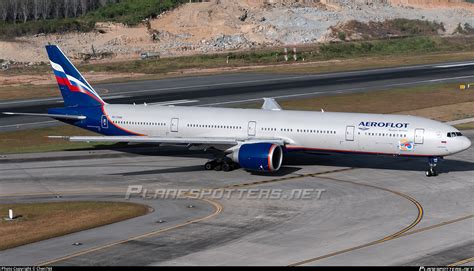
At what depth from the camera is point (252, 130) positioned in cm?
5766

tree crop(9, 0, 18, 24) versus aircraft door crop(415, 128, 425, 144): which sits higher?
tree crop(9, 0, 18, 24)

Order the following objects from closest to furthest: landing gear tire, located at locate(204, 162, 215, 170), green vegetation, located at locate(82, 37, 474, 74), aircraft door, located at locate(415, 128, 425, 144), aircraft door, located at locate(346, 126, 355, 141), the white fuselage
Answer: aircraft door, located at locate(415, 128, 425, 144)
the white fuselage
aircraft door, located at locate(346, 126, 355, 141)
landing gear tire, located at locate(204, 162, 215, 170)
green vegetation, located at locate(82, 37, 474, 74)

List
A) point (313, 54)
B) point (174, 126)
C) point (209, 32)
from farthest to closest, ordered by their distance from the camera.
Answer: point (209, 32)
point (313, 54)
point (174, 126)

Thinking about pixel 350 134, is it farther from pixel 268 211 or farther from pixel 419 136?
pixel 268 211

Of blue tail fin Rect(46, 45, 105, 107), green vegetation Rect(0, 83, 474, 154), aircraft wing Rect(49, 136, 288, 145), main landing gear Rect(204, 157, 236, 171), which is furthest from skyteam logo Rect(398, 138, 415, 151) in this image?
green vegetation Rect(0, 83, 474, 154)

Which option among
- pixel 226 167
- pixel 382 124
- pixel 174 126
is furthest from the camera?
pixel 174 126

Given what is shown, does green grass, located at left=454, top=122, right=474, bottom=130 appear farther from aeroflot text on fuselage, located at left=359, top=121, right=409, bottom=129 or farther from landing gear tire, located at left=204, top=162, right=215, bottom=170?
landing gear tire, located at left=204, top=162, right=215, bottom=170

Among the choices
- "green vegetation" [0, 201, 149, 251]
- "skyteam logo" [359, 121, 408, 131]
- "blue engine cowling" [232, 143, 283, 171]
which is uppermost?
"skyteam logo" [359, 121, 408, 131]

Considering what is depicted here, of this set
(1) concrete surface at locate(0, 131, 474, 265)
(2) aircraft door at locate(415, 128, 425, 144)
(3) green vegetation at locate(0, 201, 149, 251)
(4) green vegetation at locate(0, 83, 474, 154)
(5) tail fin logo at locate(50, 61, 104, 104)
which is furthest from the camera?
(4) green vegetation at locate(0, 83, 474, 154)

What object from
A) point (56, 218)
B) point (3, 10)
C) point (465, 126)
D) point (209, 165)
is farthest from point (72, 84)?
point (3, 10)

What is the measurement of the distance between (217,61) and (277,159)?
290 ft

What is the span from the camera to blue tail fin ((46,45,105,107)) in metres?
63.7

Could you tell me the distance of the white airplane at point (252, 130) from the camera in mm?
53531

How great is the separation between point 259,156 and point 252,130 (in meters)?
4.62
